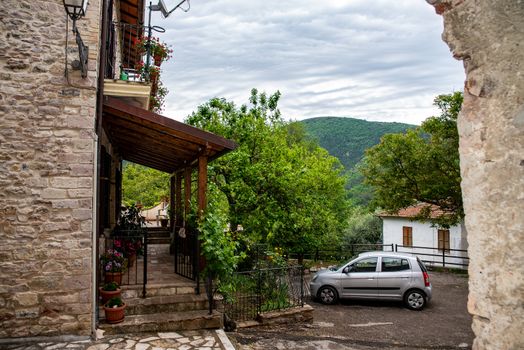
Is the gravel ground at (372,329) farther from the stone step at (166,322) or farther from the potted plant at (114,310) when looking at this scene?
the potted plant at (114,310)

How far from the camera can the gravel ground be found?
7.22m

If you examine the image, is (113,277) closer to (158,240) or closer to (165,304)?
(165,304)

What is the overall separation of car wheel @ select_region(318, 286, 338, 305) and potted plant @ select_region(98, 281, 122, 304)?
21.5ft

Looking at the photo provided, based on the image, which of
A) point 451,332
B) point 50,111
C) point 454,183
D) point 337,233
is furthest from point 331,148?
point 50,111

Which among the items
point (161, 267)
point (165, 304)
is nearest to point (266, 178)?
point (161, 267)

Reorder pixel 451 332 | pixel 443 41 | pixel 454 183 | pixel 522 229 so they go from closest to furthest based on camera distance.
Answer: pixel 522 229
pixel 443 41
pixel 451 332
pixel 454 183

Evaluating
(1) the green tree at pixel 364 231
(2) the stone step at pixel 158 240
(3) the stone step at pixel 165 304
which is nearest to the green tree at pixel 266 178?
(2) the stone step at pixel 158 240

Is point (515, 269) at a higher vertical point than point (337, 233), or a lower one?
higher

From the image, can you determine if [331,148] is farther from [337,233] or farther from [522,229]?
[522,229]

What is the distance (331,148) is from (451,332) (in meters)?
53.7

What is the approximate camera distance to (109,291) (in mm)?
6270

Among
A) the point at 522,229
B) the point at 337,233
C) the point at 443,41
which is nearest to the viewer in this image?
the point at 522,229


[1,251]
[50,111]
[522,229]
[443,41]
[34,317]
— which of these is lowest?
[34,317]

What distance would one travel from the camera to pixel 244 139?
14.4m
